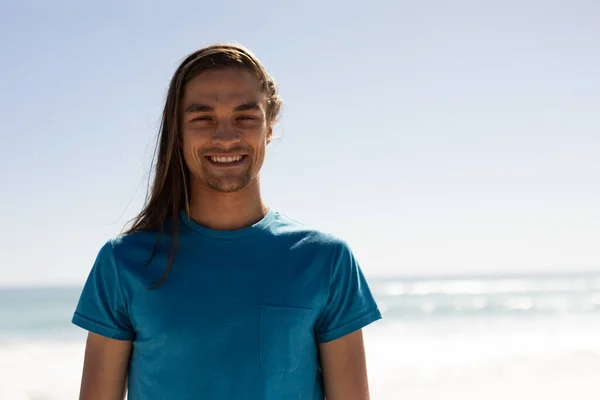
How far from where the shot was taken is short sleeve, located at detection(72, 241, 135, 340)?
2.20m

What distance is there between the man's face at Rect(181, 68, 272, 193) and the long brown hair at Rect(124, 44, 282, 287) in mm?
43

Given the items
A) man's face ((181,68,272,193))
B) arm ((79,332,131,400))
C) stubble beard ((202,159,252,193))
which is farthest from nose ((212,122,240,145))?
arm ((79,332,131,400))

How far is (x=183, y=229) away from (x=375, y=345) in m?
14.3

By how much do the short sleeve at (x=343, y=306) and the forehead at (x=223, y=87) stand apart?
22.5 inches

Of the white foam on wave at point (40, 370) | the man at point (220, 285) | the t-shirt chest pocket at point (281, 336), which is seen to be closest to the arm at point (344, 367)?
the man at point (220, 285)

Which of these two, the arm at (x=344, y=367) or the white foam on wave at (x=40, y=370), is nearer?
the arm at (x=344, y=367)

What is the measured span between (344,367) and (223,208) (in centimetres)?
62

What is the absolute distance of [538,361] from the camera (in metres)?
14.0

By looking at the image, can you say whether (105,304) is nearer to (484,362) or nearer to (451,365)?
(451,365)

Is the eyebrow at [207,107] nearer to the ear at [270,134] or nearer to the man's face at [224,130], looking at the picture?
the man's face at [224,130]

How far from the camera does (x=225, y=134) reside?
7.34 ft

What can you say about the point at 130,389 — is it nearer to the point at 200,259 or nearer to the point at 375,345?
the point at 200,259

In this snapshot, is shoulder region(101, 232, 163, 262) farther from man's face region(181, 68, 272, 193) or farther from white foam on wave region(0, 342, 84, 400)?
white foam on wave region(0, 342, 84, 400)

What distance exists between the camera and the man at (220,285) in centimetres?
216
